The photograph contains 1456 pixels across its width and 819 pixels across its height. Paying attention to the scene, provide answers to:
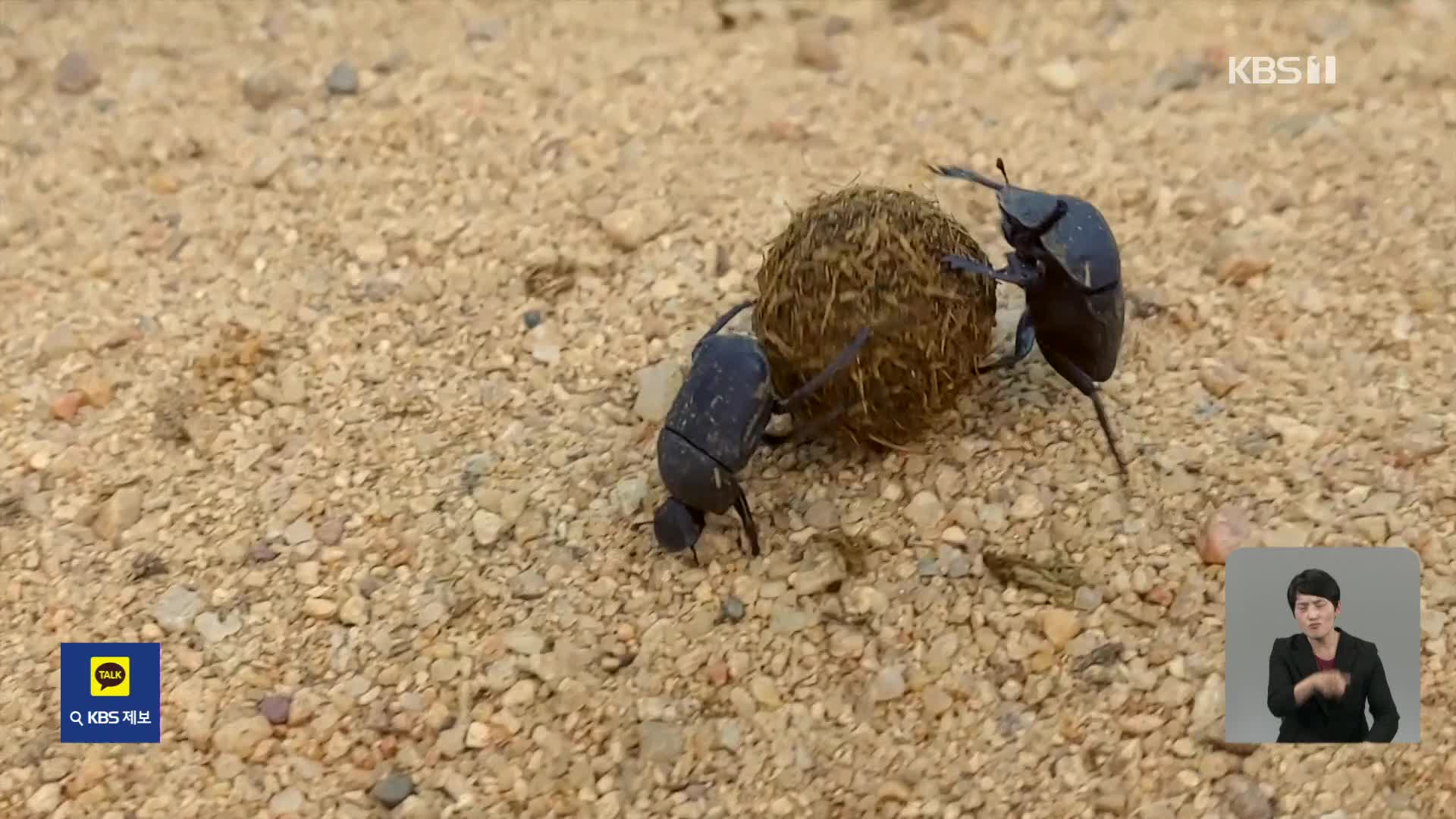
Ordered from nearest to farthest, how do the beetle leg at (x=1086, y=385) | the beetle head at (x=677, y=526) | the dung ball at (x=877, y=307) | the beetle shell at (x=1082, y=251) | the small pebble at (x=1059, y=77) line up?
the dung ball at (x=877, y=307) < the beetle shell at (x=1082, y=251) < the beetle head at (x=677, y=526) < the beetle leg at (x=1086, y=385) < the small pebble at (x=1059, y=77)

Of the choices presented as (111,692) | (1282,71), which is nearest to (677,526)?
(111,692)

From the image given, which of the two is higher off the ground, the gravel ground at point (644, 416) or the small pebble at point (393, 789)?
the gravel ground at point (644, 416)

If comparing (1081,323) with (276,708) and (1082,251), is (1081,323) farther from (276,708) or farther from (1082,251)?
(276,708)

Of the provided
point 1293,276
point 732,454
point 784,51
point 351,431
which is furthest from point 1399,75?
point 351,431

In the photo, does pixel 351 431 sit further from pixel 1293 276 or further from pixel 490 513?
pixel 1293 276

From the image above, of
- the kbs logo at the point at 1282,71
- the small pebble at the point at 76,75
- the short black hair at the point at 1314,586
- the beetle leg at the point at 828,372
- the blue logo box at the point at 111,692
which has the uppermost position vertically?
the kbs logo at the point at 1282,71

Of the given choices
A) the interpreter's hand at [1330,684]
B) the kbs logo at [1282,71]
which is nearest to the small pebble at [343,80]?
the kbs logo at [1282,71]

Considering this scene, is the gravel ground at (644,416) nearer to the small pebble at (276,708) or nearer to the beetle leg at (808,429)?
the small pebble at (276,708)

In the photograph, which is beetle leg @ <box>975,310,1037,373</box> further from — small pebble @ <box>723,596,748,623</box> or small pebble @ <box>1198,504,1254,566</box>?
small pebble @ <box>723,596,748,623</box>
